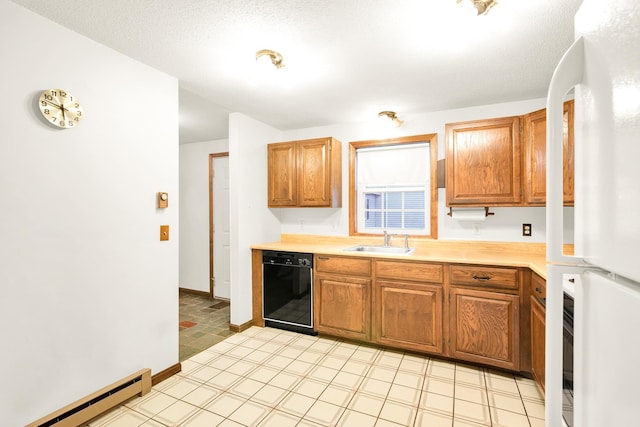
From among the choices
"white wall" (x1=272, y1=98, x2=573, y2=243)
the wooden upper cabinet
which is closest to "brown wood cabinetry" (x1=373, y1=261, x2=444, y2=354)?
"white wall" (x1=272, y1=98, x2=573, y2=243)

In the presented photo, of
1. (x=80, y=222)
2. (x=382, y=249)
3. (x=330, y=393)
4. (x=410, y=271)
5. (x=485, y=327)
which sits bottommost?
(x=330, y=393)

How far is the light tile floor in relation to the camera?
6.33ft

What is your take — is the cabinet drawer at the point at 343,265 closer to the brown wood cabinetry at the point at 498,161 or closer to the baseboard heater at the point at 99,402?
the brown wood cabinetry at the point at 498,161

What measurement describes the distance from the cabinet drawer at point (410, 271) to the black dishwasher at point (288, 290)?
76 cm

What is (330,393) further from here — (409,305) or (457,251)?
(457,251)

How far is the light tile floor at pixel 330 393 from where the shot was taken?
1.93 meters

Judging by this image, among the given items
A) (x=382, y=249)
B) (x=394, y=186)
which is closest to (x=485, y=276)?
(x=382, y=249)

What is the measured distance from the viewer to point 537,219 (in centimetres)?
288

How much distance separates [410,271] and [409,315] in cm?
40

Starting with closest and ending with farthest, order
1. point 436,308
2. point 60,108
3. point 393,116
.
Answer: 1. point 60,108
2. point 436,308
3. point 393,116

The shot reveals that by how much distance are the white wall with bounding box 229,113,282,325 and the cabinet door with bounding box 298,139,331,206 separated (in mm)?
530

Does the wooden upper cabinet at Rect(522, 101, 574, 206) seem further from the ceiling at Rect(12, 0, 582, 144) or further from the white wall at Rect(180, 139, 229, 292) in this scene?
the white wall at Rect(180, 139, 229, 292)

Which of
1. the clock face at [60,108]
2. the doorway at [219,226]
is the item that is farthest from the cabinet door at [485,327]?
the doorway at [219,226]

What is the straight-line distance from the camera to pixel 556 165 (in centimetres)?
60
